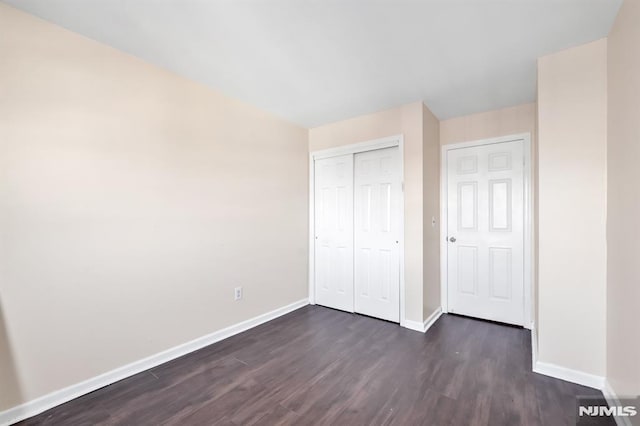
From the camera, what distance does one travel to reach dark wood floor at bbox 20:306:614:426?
5.45ft

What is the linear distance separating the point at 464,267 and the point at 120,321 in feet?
11.5

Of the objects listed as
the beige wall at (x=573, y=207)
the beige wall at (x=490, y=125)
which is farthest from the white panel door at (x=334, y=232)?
the beige wall at (x=573, y=207)

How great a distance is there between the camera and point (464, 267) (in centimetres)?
329

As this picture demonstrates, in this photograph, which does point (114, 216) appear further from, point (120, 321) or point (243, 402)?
point (243, 402)

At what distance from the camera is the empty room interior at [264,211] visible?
5.36ft

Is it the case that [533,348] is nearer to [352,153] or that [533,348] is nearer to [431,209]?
[431,209]

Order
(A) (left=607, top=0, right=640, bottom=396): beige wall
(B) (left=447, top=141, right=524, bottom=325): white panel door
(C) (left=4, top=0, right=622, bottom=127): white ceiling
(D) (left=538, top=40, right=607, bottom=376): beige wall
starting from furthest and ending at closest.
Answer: (B) (left=447, top=141, right=524, bottom=325): white panel door
(D) (left=538, top=40, right=607, bottom=376): beige wall
(C) (left=4, top=0, right=622, bottom=127): white ceiling
(A) (left=607, top=0, right=640, bottom=396): beige wall

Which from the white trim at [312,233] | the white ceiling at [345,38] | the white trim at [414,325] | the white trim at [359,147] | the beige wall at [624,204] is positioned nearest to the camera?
the beige wall at [624,204]

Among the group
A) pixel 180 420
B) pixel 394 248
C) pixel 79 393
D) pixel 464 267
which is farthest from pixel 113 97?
pixel 464 267

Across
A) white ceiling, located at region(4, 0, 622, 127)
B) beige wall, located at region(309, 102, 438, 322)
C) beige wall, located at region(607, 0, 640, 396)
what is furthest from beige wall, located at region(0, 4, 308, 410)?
beige wall, located at region(607, 0, 640, 396)

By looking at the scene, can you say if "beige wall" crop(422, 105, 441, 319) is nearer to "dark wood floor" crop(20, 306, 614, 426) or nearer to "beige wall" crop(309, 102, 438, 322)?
"beige wall" crop(309, 102, 438, 322)

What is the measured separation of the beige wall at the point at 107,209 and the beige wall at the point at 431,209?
319 millimetres

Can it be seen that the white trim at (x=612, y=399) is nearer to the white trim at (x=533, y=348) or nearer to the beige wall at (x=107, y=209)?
the white trim at (x=533, y=348)

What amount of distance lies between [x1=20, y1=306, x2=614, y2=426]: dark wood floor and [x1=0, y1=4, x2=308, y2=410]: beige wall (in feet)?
1.04
